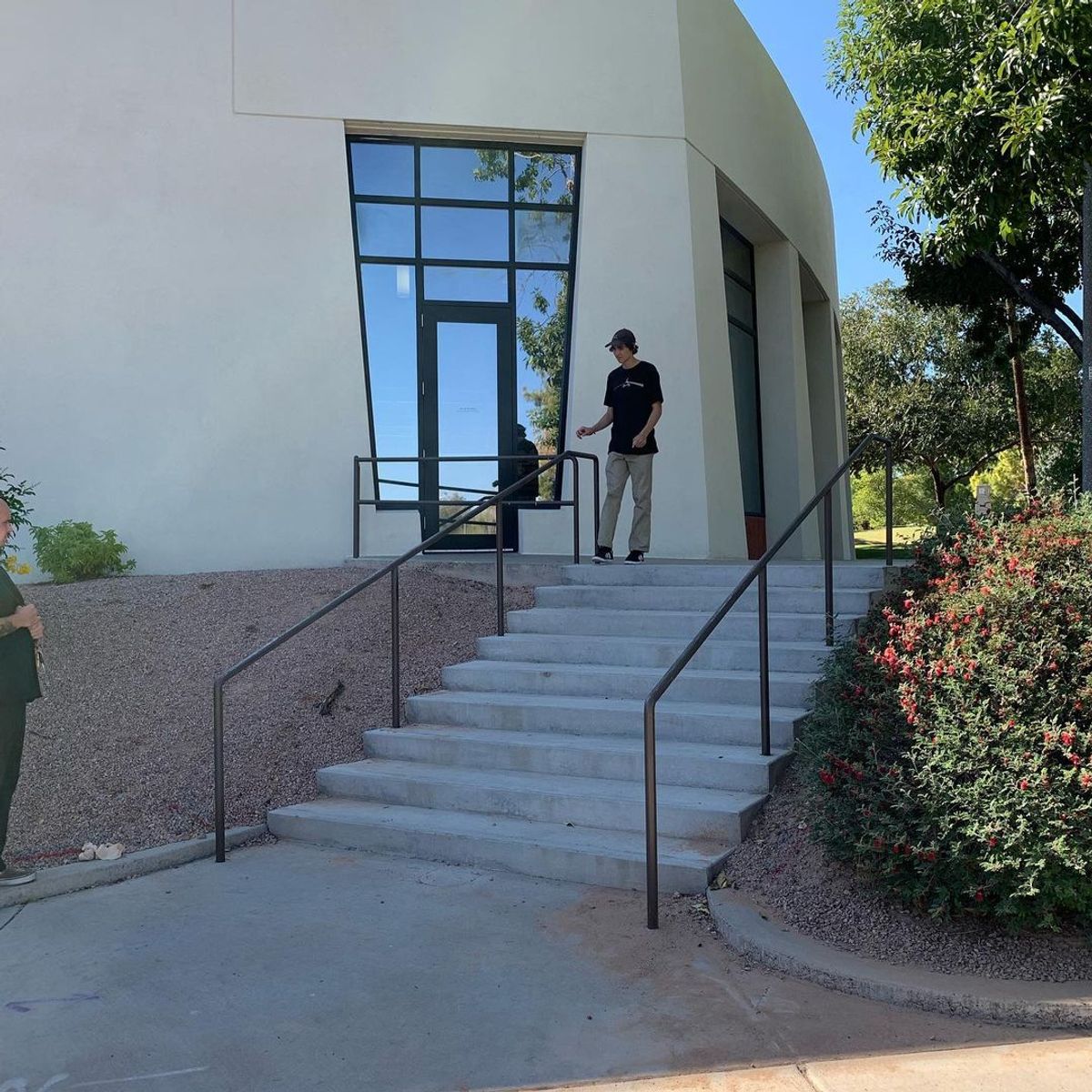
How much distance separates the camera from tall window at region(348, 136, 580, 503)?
11414 millimetres

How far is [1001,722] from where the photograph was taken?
411 cm

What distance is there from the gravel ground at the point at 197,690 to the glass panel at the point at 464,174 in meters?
4.52

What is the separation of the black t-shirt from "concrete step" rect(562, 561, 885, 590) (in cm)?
98

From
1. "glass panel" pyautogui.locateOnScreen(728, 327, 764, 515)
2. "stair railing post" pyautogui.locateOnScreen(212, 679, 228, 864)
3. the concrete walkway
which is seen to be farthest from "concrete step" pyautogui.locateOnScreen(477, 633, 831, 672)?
"glass panel" pyautogui.locateOnScreen(728, 327, 764, 515)

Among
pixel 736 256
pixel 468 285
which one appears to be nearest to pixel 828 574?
pixel 468 285

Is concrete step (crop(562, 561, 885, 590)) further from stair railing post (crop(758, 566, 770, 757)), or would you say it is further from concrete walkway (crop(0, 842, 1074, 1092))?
concrete walkway (crop(0, 842, 1074, 1092))

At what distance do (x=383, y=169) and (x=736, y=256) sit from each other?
568cm

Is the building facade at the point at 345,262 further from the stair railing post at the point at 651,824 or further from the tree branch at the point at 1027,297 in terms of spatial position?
the stair railing post at the point at 651,824

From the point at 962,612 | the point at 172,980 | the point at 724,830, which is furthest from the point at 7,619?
the point at 962,612

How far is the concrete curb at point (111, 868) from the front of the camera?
5.06 m

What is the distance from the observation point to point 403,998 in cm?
387

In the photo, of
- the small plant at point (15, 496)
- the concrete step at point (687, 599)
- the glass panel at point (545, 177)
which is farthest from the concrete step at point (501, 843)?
the glass panel at point (545, 177)

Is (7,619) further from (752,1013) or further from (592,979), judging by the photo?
(752,1013)

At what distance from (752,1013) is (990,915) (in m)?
1.03
